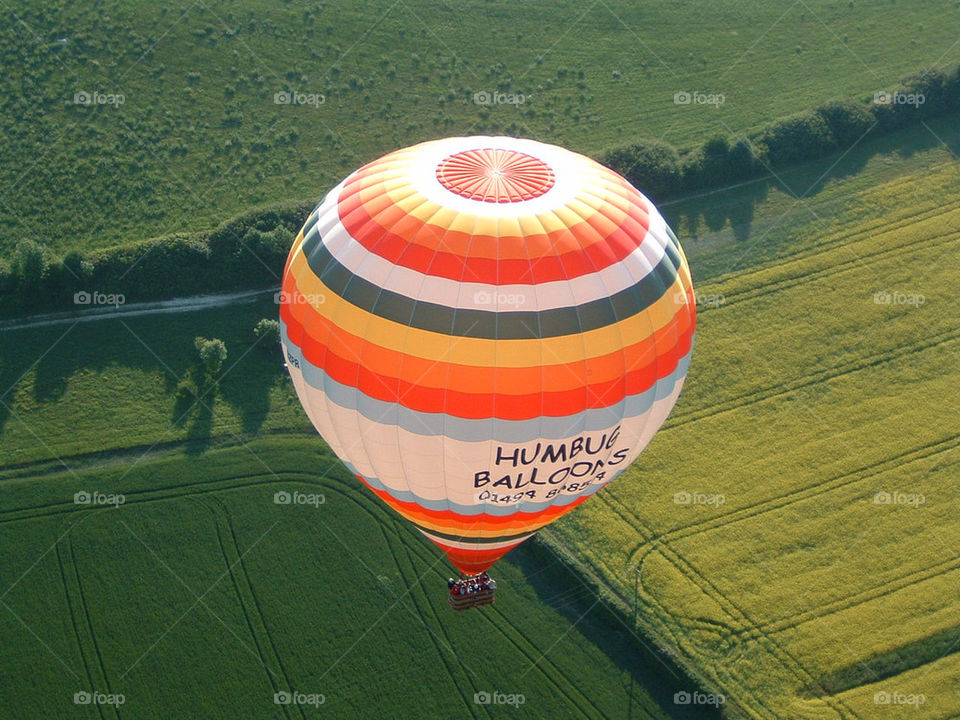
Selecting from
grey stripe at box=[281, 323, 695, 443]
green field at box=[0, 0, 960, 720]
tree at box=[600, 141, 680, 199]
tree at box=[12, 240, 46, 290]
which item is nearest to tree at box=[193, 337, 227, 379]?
green field at box=[0, 0, 960, 720]

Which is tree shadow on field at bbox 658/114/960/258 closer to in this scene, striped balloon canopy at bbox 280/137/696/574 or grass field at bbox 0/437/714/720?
grass field at bbox 0/437/714/720

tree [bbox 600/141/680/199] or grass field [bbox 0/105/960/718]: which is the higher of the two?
tree [bbox 600/141/680/199]

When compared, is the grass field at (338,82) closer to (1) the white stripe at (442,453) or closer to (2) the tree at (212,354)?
(2) the tree at (212,354)

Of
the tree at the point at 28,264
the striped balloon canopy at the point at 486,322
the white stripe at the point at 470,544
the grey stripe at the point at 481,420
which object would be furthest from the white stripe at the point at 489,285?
the tree at the point at 28,264

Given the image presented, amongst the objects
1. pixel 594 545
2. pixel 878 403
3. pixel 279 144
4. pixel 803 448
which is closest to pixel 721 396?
pixel 803 448

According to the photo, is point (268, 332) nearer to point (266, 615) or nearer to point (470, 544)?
point (266, 615)

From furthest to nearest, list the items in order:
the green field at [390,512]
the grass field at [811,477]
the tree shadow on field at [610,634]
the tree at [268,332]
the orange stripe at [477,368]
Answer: the tree at [268,332] < the grass field at [811,477] < the green field at [390,512] < the tree shadow on field at [610,634] < the orange stripe at [477,368]
